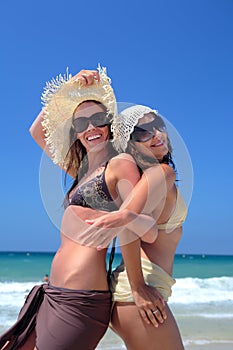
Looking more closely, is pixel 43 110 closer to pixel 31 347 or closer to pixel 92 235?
pixel 92 235

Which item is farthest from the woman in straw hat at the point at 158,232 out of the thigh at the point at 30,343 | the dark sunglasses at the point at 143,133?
the thigh at the point at 30,343

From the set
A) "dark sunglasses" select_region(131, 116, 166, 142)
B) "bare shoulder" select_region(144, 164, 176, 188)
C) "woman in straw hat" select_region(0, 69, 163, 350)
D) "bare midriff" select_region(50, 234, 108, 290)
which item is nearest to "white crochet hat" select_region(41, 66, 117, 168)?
"woman in straw hat" select_region(0, 69, 163, 350)

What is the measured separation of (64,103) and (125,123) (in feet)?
1.77

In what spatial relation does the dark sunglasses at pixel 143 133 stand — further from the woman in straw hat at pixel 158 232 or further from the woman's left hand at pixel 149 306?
the woman's left hand at pixel 149 306

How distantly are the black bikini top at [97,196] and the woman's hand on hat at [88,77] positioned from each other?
20.9 inches

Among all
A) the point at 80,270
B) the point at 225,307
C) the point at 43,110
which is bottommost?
the point at 225,307

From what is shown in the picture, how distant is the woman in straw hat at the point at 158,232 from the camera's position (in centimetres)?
198

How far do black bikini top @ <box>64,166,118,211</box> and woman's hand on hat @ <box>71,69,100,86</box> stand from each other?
1.74ft

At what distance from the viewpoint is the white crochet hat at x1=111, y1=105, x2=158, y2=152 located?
2.18 m

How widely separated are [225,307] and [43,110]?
10193 mm

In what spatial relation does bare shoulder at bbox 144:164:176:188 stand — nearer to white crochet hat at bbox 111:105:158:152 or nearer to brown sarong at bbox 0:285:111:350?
white crochet hat at bbox 111:105:158:152

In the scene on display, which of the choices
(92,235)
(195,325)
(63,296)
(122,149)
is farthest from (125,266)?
(195,325)

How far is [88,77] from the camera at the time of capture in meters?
2.50

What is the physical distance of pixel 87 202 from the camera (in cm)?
219
